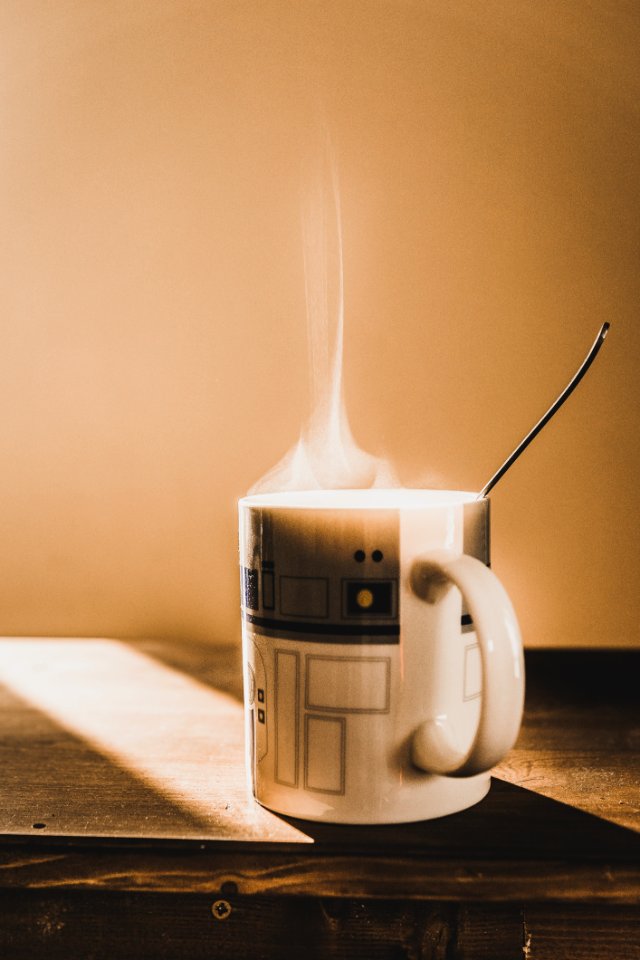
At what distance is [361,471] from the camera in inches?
55.9

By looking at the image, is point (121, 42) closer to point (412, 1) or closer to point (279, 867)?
point (412, 1)

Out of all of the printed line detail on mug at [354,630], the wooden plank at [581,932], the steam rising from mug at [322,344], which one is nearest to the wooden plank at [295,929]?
the wooden plank at [581,932]

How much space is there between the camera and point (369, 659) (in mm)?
478

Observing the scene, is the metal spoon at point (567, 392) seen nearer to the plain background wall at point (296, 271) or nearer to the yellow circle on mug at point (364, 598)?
the yellow circle on mug at point (364, 598)

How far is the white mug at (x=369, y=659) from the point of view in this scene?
48 centimetres

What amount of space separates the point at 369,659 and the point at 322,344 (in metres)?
0.94

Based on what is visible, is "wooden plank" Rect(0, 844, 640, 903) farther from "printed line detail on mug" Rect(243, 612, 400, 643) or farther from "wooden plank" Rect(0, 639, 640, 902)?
"printed line detail on mug" Rect(243, 612, 400, 643)

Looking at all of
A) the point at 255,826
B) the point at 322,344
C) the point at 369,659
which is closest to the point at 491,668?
the point at 369,659

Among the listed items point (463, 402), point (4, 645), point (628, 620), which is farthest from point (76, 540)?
point (628, 620)

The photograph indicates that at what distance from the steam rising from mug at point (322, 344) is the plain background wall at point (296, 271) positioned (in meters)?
0.02

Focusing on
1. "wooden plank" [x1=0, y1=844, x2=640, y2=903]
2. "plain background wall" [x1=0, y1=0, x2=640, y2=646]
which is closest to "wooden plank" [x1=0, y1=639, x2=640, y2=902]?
"wooden plank" [x1=0, y1=844, x2=640, y2=903]

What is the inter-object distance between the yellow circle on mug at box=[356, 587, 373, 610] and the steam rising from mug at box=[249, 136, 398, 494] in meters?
0.82

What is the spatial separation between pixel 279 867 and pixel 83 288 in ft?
3.73

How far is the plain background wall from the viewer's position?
1.31 m
